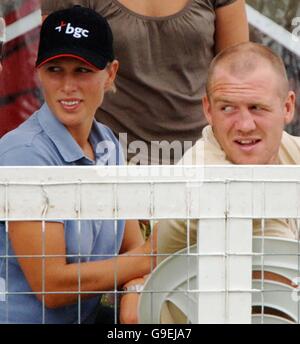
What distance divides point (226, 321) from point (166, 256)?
0.19 metres

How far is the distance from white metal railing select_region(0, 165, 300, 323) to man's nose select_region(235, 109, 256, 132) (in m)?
0.36

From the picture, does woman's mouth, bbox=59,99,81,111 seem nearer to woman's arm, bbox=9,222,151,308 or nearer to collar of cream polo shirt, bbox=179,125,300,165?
collar of cream polo shirt, bbox=179,125,300,165

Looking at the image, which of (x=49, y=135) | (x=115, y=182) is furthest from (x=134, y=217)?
(x=49, y=135)

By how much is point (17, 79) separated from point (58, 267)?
4.33 ft

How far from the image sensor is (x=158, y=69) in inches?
128

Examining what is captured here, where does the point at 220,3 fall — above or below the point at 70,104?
above

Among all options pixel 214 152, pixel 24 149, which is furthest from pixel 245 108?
pixel 24 149

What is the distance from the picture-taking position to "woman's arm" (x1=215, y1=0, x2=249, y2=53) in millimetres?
3230

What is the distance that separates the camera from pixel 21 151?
2.49m

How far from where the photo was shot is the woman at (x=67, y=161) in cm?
223

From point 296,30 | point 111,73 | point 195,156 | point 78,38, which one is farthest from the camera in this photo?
point 296,30

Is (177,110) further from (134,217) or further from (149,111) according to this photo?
(134,217)

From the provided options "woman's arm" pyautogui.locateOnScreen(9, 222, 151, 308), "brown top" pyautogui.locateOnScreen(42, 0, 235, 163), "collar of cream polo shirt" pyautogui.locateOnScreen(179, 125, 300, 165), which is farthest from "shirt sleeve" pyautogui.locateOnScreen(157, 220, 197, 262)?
"brown top" pyautogui.locateOnScreen(42, 0, 235, 163)

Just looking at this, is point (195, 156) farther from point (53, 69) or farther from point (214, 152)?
point (53, 69)
